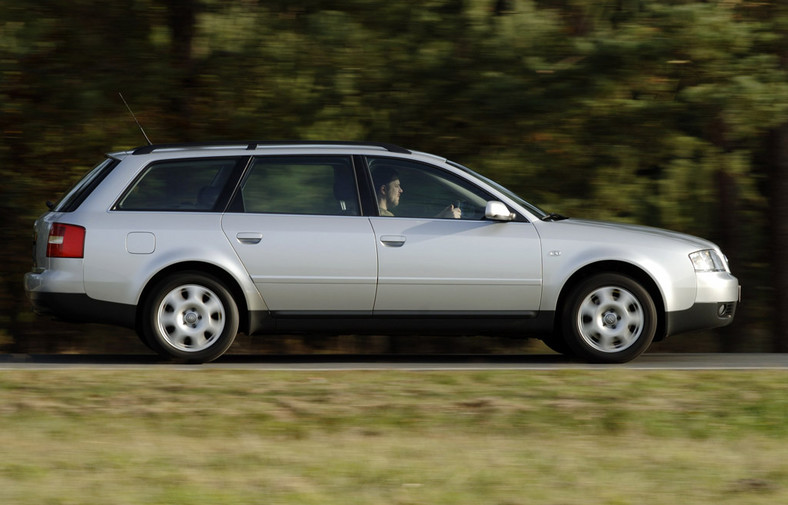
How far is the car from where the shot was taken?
340 inches

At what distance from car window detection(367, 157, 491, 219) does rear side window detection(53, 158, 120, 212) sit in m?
2.00

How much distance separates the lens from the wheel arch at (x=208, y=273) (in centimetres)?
871

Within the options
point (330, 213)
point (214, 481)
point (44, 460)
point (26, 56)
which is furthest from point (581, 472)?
point (26, 56)

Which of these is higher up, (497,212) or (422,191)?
(422,191)

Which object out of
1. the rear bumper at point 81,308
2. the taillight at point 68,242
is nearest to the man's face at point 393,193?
the rear bumper at point 81,308

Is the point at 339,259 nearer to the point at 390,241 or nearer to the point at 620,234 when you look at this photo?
the point at 390,241

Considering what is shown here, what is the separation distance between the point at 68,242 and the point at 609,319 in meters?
4.09

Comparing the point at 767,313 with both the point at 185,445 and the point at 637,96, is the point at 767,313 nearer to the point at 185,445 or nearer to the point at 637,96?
the point at 637,96

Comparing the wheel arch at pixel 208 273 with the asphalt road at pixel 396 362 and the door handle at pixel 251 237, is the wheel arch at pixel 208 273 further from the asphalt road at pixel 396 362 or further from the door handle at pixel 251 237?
the asphalt road at pixel 396 362

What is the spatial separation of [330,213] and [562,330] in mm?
1970

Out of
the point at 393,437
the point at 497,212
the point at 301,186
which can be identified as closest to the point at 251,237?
the point at 301,186

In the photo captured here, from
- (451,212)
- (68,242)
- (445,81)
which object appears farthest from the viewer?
(445,81)

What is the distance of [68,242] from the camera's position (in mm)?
8609

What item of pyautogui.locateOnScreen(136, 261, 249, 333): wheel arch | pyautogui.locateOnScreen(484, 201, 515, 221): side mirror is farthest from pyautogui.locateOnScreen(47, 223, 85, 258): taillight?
pyautogui.locateOnScreen(484, 201, 515, 221): side mirror
